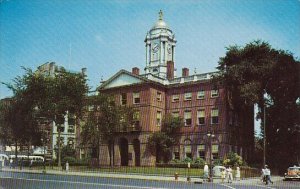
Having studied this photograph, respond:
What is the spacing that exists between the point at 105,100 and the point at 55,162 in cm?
1672

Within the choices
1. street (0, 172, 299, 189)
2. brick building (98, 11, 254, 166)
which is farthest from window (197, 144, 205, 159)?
street (0, 172, 299, 189)

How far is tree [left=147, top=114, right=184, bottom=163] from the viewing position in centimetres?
4984

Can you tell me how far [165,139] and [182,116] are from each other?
14.1 feet

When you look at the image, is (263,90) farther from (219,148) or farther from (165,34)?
(165,34)

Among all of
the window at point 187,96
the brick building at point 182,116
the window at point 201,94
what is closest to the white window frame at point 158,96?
the brick building at point 182,116

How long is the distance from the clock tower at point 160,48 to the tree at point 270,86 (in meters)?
18.8

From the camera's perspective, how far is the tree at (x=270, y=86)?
4325cm

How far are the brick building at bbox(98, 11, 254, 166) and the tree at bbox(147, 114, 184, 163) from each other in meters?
0.78

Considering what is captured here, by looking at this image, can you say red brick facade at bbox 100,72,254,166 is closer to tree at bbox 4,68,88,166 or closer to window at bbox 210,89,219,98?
window at bbox 210,89,219,98

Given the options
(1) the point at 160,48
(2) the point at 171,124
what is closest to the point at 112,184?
(2) the point at 171,124

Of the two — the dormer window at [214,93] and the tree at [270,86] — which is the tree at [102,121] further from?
the tree at [270,86]

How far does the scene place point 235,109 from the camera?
5012 centimetres

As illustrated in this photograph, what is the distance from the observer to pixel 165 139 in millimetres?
49812

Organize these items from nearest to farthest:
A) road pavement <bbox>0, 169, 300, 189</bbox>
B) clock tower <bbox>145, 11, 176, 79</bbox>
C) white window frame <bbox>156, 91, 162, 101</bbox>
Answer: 1. road pavement <bbox>0, 169, 300, 189</bbox>
2. white window frame <bbox>156, 91, 162, 101</bbox>
3. clock tower <bbox>145, 11, 176, 79</bbox>
